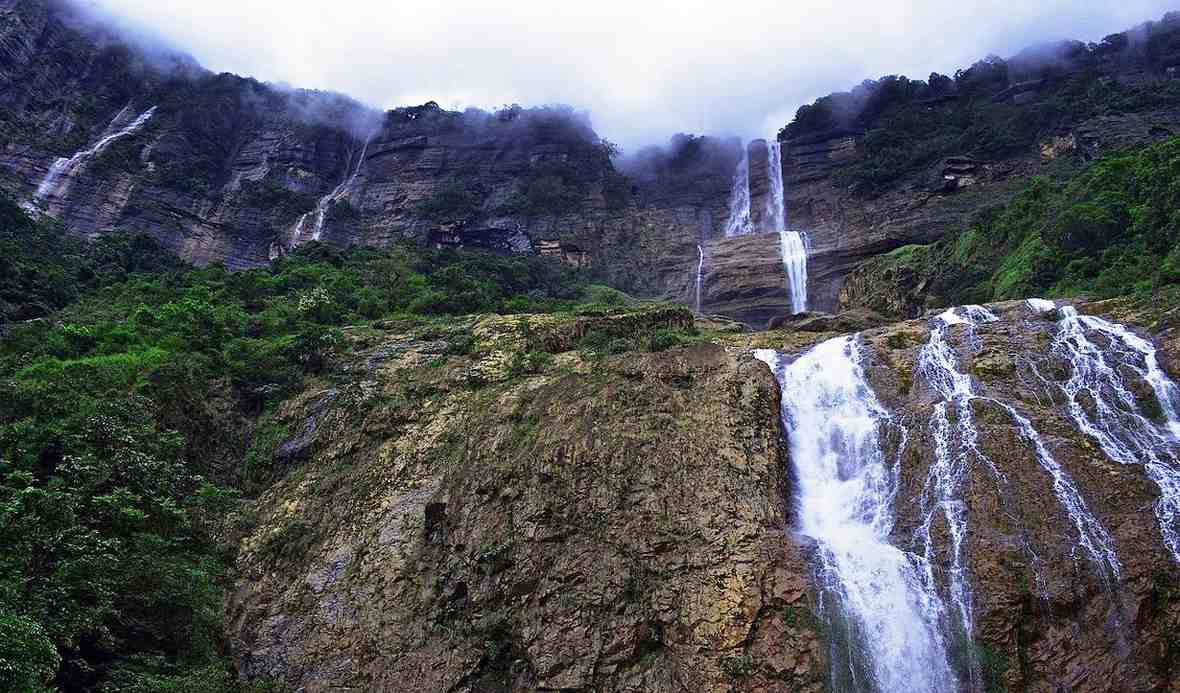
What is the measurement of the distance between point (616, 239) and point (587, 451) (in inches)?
1518

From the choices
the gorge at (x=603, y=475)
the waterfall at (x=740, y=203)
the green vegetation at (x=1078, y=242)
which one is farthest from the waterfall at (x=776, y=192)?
the green vegetation at (x=1078, y=242)

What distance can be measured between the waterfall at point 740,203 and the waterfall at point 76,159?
4433 centimetres

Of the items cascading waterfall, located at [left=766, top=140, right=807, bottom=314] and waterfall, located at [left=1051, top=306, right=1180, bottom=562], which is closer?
waterfall, located at [left=1051, top=306, right=1180, bottom=562]

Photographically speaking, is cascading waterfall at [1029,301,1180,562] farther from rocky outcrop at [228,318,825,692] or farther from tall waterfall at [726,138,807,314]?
tall waterfall at [726,138,807,314]

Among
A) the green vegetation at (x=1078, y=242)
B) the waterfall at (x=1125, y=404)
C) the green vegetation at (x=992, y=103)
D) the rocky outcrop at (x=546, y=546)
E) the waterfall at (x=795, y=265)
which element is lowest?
the rocky outcrop at (x=546, y=546)

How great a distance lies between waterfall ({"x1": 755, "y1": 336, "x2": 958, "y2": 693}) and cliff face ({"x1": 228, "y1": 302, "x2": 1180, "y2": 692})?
326 millimetres

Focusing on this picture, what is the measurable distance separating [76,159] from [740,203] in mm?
47066

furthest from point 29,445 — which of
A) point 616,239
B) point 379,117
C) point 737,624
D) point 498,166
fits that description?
point 379,117

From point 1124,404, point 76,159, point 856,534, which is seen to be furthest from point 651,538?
point 76,159

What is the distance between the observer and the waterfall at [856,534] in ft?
45.7

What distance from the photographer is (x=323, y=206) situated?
57.0m

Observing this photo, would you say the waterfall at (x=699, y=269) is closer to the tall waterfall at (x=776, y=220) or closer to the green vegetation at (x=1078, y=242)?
the tall waterfall at (x=776, y=220)

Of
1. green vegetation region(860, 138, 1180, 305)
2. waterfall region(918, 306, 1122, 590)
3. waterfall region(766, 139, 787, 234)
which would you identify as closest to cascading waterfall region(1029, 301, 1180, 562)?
waterfall region(918, 306, 1122, 590)

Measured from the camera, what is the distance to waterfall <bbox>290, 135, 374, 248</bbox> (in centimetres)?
5409
